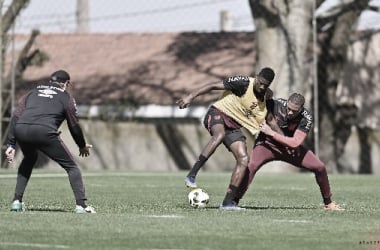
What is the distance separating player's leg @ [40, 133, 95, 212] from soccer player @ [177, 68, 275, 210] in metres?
2.01

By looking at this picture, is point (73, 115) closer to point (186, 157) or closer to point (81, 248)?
point (81, 248)

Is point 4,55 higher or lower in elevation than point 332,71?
higher

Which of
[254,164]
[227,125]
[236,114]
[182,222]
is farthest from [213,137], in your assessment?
[182,222]

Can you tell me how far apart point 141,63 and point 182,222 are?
2887 centimetres

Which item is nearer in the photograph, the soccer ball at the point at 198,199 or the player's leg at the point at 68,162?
the player's leg at the point at 68,162

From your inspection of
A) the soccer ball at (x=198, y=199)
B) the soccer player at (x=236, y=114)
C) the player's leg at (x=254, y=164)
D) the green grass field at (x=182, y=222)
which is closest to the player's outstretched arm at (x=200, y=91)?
the soccer player at (x=236, y=114)

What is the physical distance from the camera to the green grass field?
11.5m

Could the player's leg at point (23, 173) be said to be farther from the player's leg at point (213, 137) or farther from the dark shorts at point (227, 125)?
the dark shorts at point (227, 125)

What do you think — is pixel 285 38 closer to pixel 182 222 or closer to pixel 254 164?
pixel 254 164

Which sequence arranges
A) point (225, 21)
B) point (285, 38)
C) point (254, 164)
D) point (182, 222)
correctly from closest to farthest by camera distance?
point (182, 222) → point (254, 164) → point (285, 38) → point (225, 21)

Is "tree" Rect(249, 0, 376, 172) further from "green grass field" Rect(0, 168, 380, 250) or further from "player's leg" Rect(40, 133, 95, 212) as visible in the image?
"player's leg" Rect(40, 133, 95, 212)

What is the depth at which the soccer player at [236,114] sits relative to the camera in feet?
52.0

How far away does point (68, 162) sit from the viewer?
590 inches

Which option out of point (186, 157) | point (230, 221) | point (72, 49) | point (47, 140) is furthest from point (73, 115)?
point (72, 49)
